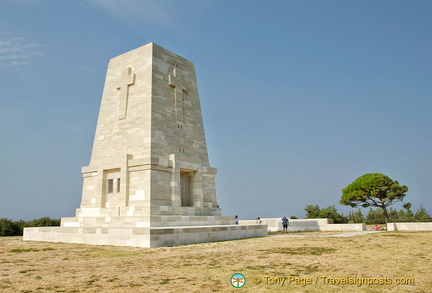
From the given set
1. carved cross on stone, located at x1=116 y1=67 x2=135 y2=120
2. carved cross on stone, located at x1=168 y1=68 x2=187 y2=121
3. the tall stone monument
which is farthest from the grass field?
carved cross on stone, located at x1=168 y1=68 x2=187 y2=121

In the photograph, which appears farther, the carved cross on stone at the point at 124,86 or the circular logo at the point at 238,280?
the carved cross on stone at the point at 124,86

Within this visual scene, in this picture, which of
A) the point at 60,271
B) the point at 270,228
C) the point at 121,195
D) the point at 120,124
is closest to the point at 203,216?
the point at 121,195

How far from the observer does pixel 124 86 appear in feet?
71.9

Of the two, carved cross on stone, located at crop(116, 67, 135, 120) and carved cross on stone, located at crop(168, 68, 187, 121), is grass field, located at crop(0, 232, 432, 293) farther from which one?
carved cross on stone, located at crop(168, 68, 187, 121)

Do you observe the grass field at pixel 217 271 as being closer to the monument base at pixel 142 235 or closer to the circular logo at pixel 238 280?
the circular logo at pixel 238 280

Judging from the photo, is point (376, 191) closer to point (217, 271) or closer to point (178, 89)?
point (178, 89)

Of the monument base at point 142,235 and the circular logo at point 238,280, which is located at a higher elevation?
the monument base at point 142,235

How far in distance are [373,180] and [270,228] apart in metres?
13.0

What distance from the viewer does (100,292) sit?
19.9 feet

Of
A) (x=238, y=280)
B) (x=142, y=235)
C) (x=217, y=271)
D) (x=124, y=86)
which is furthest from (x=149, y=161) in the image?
(x=238, y=280)

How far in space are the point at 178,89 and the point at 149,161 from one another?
622 cm

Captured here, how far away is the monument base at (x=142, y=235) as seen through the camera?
1363cm

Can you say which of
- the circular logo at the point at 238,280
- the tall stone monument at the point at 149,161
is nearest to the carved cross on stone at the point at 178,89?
the tall stone monument at the point at 149,161

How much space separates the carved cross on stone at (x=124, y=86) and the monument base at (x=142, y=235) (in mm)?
7881
